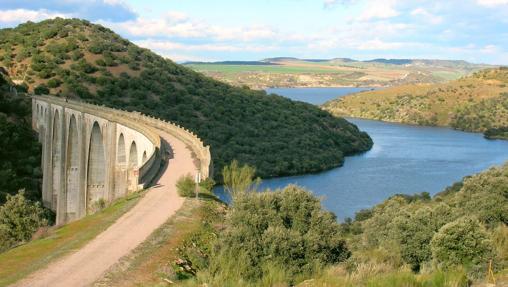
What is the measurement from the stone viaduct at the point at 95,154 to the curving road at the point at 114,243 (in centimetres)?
327

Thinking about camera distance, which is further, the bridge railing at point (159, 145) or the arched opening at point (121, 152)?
the arched opening at point (121, 152)

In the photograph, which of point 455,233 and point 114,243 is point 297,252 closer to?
point 455,233

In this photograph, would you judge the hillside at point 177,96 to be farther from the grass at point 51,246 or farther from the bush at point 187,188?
the grass at point 51,246

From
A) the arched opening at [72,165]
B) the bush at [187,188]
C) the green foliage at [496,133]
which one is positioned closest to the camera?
the bush at [187,188]

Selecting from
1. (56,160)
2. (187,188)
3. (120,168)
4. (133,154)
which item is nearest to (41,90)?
(56,160)

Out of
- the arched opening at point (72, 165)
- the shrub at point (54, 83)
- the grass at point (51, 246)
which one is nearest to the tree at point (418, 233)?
the grass at point (51, 246)

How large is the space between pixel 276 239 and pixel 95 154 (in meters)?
35.9

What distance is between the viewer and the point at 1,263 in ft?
61.1

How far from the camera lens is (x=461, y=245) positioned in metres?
17.5

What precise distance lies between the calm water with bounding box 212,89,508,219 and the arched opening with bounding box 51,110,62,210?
1612 centimetres

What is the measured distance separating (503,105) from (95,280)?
181 metres

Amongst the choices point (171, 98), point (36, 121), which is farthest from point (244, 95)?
point (36, 121)

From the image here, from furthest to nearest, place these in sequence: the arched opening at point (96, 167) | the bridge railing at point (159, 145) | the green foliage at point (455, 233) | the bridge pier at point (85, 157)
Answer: the arched opening at point (96, 167) < the bridge pier at point (85, 157) < the bridge railing at point (159, 145) < the green foliage at point (455, 233)

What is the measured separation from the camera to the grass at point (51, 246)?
17.5 m
